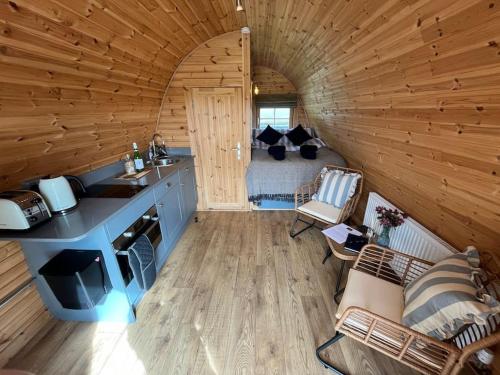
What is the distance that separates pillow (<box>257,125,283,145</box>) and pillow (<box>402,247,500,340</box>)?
3.11m

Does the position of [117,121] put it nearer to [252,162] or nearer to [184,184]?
[184,184]

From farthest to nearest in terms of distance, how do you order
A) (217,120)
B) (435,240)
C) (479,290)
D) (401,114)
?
(217,120) < (401,114) < (435,240) < (479,290)

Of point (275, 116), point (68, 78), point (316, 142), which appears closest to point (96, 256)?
point (68, 78)

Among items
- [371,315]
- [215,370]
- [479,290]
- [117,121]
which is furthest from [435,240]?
[117,121]

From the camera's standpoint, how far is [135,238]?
1.80 metres

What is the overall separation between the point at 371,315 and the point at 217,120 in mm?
2803

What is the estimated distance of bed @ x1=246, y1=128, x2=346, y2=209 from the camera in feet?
10.4

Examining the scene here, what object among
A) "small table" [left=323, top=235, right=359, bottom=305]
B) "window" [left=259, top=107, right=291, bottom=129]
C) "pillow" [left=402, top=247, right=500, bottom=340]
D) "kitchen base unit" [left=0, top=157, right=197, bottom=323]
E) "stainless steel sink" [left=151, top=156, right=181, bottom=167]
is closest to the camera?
"pillow" [left=402, top=247, right=500, bottom=340]

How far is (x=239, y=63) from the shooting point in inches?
111

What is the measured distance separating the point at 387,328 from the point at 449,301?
1.21 feet

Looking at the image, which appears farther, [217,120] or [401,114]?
[217,120]

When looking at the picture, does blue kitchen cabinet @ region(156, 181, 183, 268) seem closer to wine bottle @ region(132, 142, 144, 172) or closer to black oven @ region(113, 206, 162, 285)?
black oven @ region(113, 206, 162, 285)

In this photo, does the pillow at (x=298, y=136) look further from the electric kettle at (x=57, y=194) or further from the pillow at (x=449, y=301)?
the electric kettle at (x=57, y=194)

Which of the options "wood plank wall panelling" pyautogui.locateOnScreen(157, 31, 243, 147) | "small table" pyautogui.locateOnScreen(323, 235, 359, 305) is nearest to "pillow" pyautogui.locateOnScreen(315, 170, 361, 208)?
"small table" pyautogui.locateOnScreen(323, 235, 359, 305)
